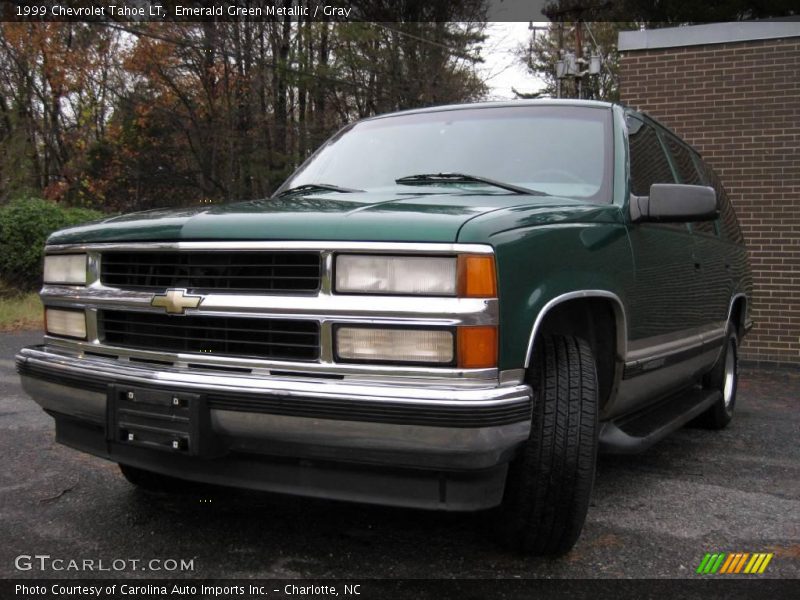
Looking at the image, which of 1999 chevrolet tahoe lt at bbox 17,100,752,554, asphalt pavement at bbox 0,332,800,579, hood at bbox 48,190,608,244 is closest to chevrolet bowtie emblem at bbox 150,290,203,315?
1999 chevrolet tahoe lt at bbox 17,100,752,554

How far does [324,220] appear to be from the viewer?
2.41 m

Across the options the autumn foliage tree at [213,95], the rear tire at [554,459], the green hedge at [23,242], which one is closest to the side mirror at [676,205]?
the rear tire at [554,459]

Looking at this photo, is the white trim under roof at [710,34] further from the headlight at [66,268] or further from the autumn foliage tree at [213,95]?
the autumn foliage tree at [213,95]

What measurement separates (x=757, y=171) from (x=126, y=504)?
283 inches

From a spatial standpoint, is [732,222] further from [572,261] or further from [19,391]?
[19,391]

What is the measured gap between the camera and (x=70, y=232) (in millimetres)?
3025

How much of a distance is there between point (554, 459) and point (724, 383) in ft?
9.69

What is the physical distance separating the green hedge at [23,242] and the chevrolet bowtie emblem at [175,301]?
1096cm

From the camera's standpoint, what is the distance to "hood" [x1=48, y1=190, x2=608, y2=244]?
231 centimetres

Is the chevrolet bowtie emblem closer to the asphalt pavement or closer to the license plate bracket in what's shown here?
the license plate bracket

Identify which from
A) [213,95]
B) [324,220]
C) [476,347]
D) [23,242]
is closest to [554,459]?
[476,347]

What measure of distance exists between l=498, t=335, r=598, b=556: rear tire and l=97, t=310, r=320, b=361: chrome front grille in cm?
77

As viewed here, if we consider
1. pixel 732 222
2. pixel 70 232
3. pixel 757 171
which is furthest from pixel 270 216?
pixel 757 171

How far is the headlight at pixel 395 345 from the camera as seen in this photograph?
223 cm
